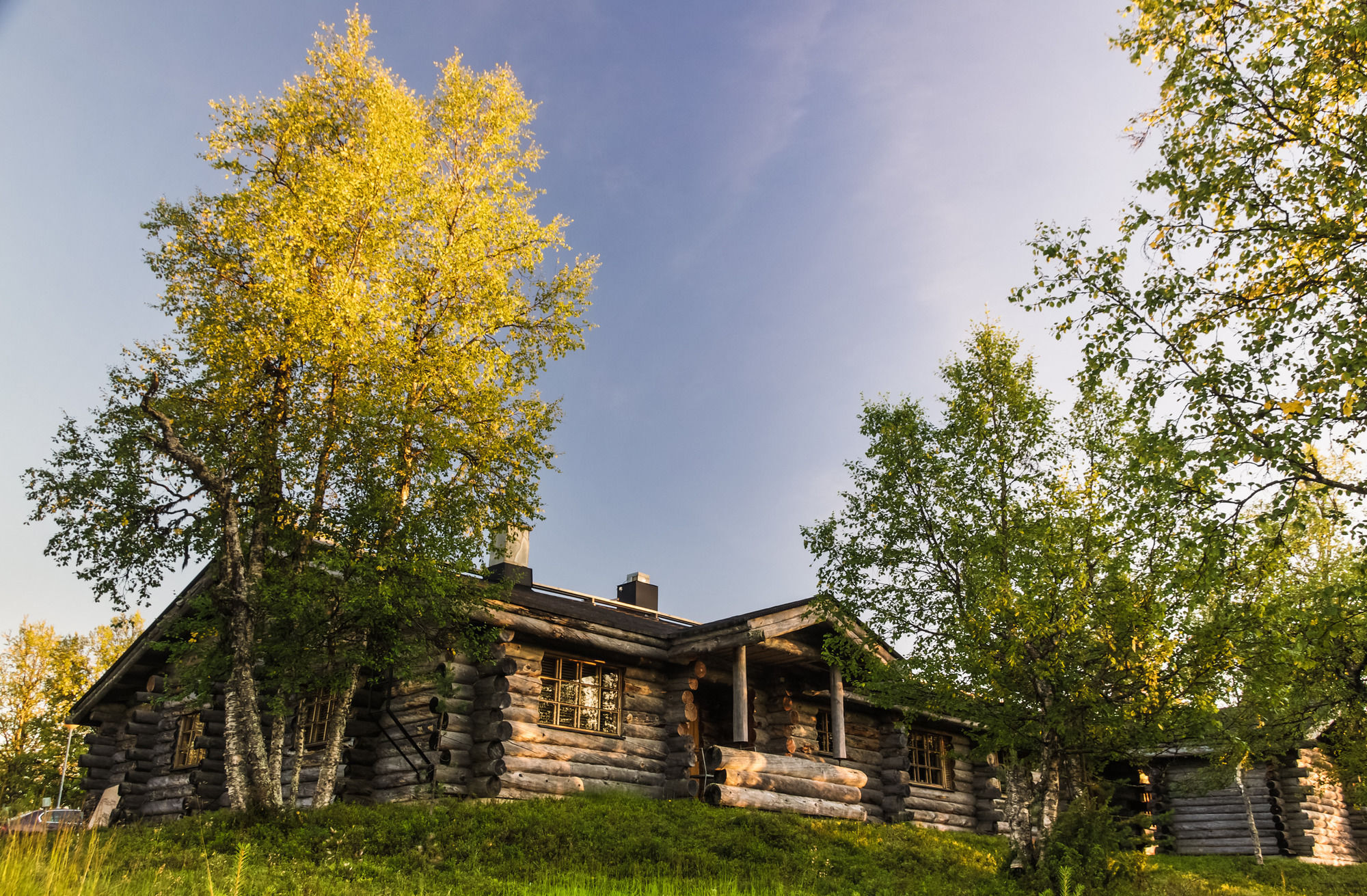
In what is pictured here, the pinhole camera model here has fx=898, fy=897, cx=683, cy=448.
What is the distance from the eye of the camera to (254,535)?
52.4 feet

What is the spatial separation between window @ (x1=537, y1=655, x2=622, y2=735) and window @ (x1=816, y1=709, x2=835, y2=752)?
248 inches

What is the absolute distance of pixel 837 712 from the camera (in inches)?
741

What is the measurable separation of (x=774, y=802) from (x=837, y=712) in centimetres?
249

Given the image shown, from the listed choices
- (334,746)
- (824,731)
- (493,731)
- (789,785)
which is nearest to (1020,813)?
(789,785)

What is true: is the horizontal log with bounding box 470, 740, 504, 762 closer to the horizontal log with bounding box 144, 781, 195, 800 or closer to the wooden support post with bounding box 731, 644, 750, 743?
the wooden support post with bounding box 731, 644, 750, 743

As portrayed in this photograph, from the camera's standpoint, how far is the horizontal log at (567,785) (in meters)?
15.6

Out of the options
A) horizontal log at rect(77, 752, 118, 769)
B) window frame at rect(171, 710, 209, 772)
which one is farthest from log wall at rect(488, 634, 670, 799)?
horizontal log at rect(77, 752, 118, 769)

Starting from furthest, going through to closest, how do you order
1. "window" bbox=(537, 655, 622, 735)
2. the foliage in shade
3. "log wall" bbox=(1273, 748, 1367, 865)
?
the foliage in shade < "log wall" bbox=(1273, 748, 1367, 865) < "window" bbox=(537, 655, 622, 735)

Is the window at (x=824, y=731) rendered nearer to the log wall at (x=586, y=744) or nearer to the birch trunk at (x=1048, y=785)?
the log wall at (x=586, y=744)

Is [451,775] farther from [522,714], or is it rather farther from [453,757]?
[522,714]

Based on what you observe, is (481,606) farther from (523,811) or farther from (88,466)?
(88,466)

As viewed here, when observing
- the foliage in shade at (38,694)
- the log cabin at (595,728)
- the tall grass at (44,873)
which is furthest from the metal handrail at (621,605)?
the foliage in shade at (38,694)

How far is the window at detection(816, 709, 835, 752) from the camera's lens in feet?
71.7

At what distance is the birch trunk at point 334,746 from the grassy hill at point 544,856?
1202mm
